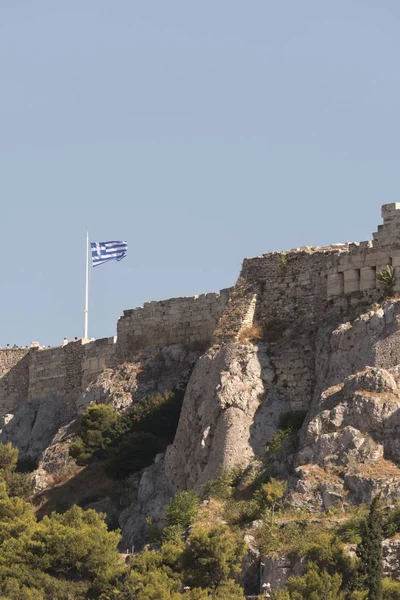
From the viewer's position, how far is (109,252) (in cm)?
7488

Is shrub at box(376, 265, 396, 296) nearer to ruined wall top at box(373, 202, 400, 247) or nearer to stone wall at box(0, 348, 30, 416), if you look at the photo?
ruined wall top at box(373, 202, 400, 247)

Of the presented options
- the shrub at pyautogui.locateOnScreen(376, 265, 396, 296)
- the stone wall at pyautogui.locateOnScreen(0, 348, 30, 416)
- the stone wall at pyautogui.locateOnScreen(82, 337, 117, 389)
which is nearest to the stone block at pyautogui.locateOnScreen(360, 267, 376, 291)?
the shrub at pyautogui.locateOnScreen(376, 265, 396, 296)

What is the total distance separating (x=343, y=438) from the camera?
51719 mm

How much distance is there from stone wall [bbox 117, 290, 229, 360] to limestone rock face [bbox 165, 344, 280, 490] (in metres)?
7.02

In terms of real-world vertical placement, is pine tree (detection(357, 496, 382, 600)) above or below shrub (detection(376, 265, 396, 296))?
below

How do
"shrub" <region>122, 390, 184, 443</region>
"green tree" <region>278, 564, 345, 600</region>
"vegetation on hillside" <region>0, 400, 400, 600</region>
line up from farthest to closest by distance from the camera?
"shrub" <region>122, 390, 184, 443</region>, "vegetation on hillside" <region>0, 400, 400, 600</region>, "green tree" <region>278, 564, 345, 600</region>

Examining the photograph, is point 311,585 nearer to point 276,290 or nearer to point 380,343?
point 380,343

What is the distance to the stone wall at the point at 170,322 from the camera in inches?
2623

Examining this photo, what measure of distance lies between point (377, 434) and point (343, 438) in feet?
3.00

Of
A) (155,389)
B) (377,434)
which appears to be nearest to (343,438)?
(377,434)

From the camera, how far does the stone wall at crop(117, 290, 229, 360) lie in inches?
2623

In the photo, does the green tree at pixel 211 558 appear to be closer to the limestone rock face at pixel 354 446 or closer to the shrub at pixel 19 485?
the limestone rock face at pixel 354 446

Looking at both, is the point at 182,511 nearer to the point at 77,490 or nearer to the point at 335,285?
the point at 335,285

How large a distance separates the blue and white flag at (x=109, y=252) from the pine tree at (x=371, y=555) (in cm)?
2866
